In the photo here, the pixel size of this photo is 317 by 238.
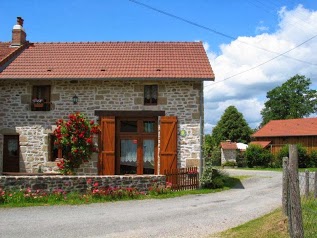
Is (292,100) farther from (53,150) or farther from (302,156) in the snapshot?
(53,150)

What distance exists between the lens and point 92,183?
40.4ft

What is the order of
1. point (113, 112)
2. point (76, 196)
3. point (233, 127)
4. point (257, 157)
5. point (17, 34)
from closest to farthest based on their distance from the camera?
Result: point (76, 196)
point (113, 112)
point (17, 34)
point (257, 157)
point (233, 127)

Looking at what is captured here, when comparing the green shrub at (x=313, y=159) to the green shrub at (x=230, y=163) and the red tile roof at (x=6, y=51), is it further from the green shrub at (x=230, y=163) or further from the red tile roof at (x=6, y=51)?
the red tile roof at (x=6, y=51)

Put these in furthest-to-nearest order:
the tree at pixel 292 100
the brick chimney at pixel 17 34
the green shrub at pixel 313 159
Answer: the tree at pixel 292 100
the green shrub at pixel 313 159
the brick chimney at pixel 17 34

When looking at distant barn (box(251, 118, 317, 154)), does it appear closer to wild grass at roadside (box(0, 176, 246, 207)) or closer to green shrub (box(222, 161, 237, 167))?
green shrub (box(222, 161, 237, 167))

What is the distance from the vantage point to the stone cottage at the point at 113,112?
604 inches

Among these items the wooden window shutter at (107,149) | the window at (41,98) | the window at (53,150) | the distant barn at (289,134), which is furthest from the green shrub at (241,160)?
the window at (41,98)

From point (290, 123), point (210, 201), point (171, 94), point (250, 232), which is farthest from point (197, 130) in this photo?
point (290, 123)

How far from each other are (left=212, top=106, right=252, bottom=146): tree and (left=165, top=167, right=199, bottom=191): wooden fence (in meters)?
33.9

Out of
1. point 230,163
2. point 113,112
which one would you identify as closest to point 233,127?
point 230,163

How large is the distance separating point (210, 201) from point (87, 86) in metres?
7.49

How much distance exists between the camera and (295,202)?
5250mm

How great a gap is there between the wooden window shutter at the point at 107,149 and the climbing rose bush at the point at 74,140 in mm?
350

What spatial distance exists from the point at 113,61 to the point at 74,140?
14.5 feet
